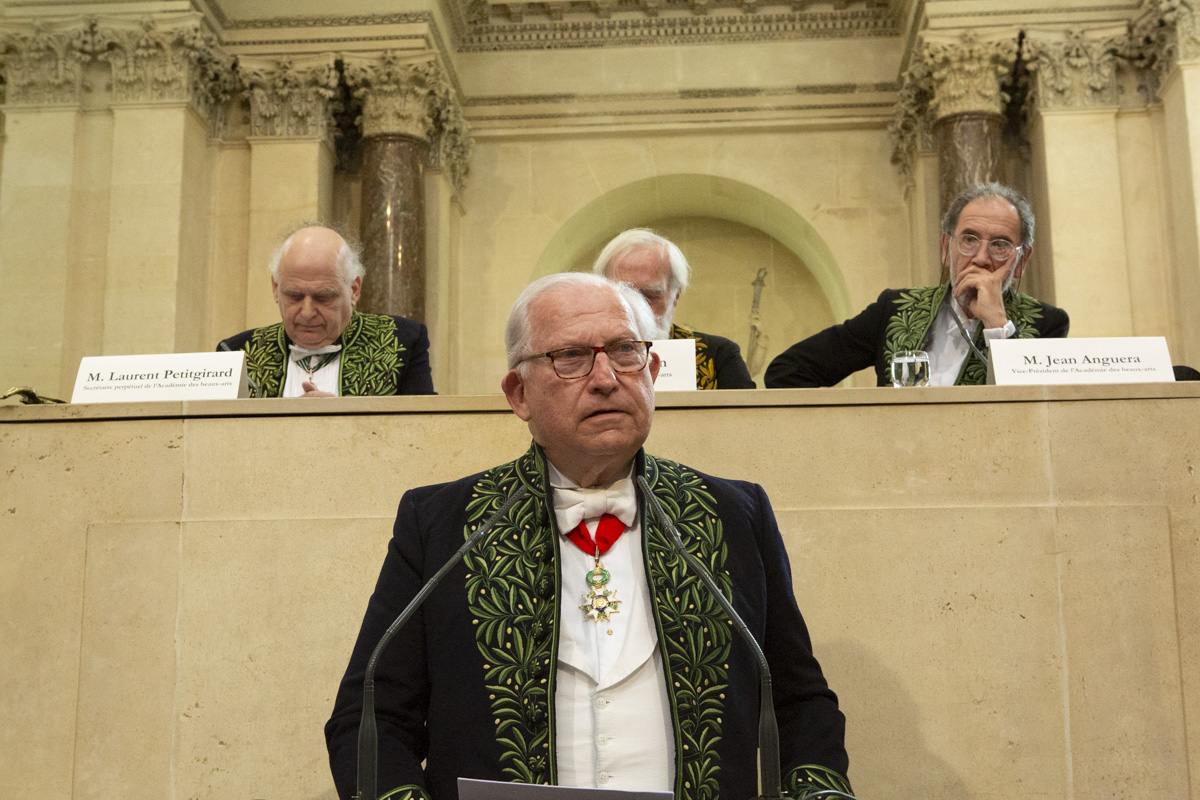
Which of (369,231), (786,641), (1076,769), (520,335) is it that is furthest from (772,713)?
(369,231)

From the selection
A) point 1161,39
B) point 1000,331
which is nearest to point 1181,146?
point 1161,39

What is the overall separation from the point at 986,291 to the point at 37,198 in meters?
6.83

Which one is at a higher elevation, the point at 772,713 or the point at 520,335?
the point at 520,335

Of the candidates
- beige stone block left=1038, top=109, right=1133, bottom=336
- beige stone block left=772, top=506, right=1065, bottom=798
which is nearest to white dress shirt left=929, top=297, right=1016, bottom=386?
beige stone block left=772, top=506, right=1065, bottom=798

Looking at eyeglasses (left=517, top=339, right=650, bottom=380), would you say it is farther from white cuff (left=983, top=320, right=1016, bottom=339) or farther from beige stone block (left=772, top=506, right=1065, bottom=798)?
white cuff (left=983, top=320, right=1016, bottom=339)

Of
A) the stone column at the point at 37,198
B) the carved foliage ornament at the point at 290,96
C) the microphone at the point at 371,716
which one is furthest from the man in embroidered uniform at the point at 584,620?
the carved foliage ornament at the point at 290,96

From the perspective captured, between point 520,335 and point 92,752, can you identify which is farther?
point 92,752

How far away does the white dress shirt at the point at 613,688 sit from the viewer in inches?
83.0

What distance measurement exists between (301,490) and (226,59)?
6476mm

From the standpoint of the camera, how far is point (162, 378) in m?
3.52

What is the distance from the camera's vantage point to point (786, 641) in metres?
2.22

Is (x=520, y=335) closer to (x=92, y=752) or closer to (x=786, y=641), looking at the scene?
(x=786, y=641)

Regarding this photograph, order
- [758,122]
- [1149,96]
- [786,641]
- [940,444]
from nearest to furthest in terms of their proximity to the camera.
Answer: [786,641]
[940,444]
[1149,96]
[758,122]

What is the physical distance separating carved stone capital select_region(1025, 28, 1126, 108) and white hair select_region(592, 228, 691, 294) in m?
5.27
